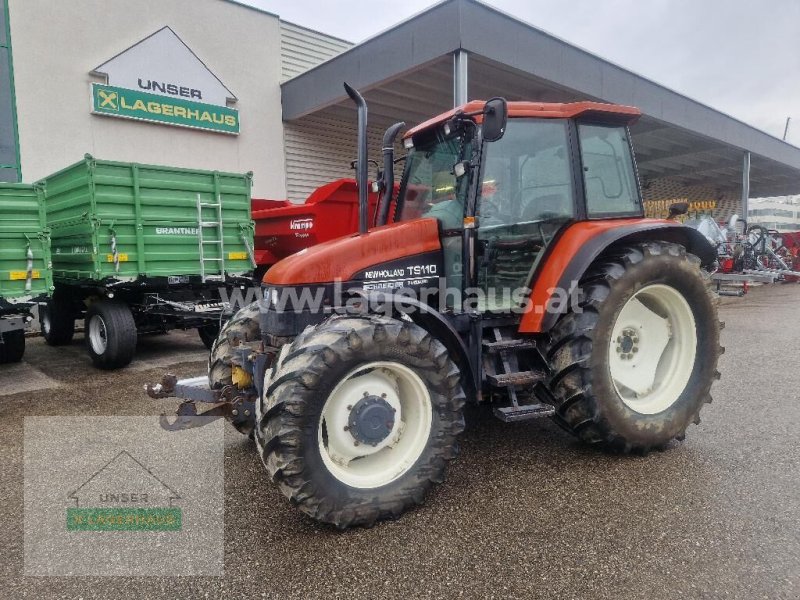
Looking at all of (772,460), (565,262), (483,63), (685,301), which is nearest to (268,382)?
(565,262)

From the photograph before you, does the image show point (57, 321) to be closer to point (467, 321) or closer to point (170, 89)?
point (170, 89)

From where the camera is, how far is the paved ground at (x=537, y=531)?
7.02 feet

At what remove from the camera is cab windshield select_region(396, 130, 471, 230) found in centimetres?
326

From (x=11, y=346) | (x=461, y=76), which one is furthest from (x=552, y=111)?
(x=11, y=346)

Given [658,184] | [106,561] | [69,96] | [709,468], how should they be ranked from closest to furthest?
[106,561], [709,468], [69,96], [658,184]

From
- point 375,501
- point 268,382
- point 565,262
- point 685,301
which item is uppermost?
point 565,262

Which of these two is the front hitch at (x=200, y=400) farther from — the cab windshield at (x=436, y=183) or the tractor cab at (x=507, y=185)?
the cab windshield at (x=436, y=183)

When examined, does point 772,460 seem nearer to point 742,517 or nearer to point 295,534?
point 742,517

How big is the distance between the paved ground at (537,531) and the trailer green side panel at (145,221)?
272 centimetres

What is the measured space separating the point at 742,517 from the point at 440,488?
1.49 meters

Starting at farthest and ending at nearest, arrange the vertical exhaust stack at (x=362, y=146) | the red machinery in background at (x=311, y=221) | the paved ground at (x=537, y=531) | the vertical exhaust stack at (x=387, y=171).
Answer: the red machinery in background at (x=311, y=221), the vertical exhaust stack at (x=387, y=171), the vertical exhaust stack at (x=362, y=146), the paved ground at (x=537, y=531)

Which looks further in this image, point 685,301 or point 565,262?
point 685,301

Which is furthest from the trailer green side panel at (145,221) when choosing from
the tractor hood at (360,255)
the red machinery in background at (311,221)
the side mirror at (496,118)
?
the side mirror at (496,118)

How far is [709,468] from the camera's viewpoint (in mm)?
3156
